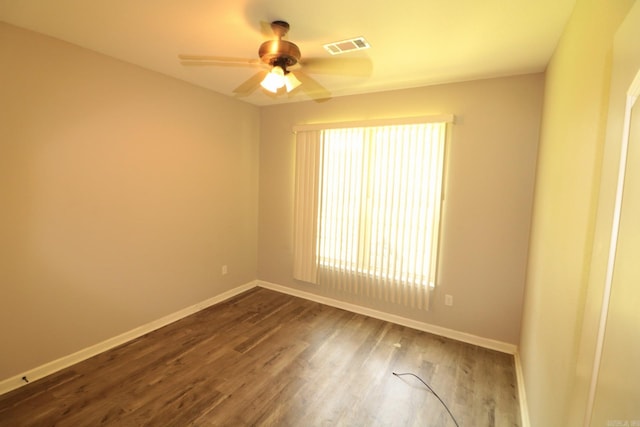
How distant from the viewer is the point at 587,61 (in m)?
1.20

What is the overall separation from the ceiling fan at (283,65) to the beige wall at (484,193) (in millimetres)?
643

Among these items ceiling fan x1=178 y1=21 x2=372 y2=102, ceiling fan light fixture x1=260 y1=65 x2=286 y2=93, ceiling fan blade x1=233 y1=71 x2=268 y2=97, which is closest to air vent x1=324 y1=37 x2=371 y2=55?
ceiling fan x1=178 y1=21 x2=372 y2=102

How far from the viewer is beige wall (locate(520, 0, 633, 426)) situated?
969 millimetres

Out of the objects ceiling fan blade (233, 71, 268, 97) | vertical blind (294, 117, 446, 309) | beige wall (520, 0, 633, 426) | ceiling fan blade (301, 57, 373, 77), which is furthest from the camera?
vertical blind (294, 117, 446, 309)

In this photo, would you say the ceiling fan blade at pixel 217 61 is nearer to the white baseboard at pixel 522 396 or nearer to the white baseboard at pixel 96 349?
the white baseboard at pixel 96 349

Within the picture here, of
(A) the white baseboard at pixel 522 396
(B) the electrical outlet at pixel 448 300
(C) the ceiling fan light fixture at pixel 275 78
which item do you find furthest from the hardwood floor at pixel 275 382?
(C) the ceiling fan light fixture at pixel 275 78

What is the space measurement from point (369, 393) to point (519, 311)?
1.60m

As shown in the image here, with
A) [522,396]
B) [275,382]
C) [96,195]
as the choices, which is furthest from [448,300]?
[96,195]

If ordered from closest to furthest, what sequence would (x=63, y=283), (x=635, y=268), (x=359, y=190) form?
(x=635, y=268)
(x=63, y=283)
(x=359, y=190)

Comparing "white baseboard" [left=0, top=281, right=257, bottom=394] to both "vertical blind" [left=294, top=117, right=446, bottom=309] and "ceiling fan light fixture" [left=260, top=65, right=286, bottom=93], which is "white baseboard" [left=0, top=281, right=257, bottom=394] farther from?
"ceiling fan light fixture" [left=260, top=65, right=286, bottom=93]

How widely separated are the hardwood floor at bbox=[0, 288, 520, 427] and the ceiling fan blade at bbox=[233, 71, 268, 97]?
2534 mm

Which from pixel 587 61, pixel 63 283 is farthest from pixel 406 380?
pixel 63 283

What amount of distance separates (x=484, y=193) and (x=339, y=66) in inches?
69.7

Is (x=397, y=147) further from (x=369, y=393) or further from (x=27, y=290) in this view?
(x=27, y=290)
